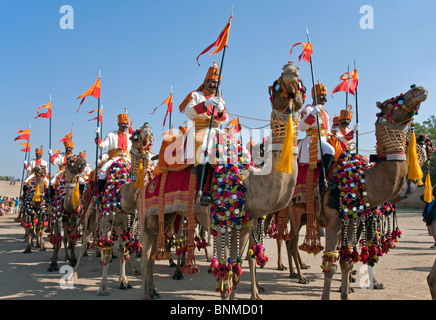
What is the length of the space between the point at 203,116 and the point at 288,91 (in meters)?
1.94

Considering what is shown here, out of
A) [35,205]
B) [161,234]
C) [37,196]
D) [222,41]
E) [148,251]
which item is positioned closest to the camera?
[222,41]

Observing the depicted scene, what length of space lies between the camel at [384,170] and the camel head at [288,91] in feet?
6.75

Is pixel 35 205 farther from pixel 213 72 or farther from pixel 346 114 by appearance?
pixel 346 114

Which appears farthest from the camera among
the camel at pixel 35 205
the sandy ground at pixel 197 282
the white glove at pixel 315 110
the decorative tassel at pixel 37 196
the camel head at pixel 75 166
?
the camel at pixel 35 205

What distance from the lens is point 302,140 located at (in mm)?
8039

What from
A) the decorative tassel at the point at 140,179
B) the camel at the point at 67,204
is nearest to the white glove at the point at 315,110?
the decorative tassel at the point at 140,179

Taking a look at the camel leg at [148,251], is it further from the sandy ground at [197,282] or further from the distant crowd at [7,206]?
the distant crowd at [7,206]

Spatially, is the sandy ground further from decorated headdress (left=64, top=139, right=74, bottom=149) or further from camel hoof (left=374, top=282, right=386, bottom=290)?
decorated headdress (left=64, top=139, right=74, bottom=149)

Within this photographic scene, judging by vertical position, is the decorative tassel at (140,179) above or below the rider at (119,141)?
below

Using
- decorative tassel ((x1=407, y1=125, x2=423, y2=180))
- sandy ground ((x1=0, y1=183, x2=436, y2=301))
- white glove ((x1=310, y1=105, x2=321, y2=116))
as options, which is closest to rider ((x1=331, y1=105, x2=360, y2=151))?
white glove ((x1=310, y1=105, x2=321, y2=116))

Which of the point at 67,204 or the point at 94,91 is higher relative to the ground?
the point at 94,91

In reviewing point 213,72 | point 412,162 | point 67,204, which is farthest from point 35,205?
point 412,162

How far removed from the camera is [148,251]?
7.20 metres

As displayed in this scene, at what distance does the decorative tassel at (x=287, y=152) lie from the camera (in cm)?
489
